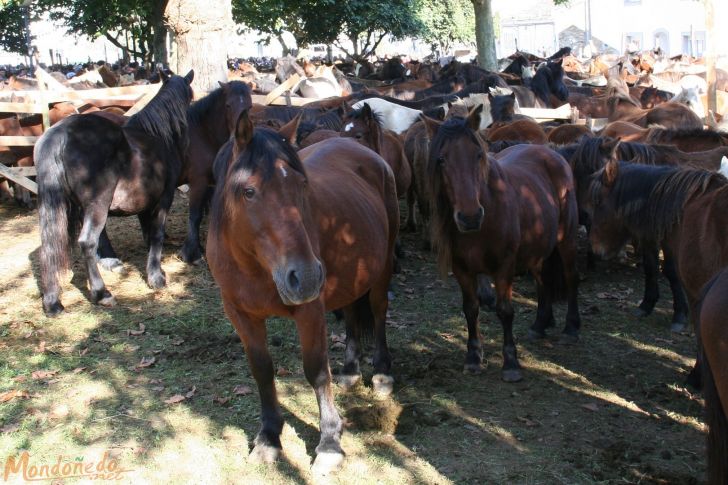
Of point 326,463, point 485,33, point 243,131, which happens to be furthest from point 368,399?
point 485,33

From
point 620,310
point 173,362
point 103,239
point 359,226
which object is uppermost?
point 359,226

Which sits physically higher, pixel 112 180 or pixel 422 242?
pixel 112 180

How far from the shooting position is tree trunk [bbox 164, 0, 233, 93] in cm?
1134

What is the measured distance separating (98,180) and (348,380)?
137 inches

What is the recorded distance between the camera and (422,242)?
948 centimetres

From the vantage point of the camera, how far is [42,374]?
5.49 metres

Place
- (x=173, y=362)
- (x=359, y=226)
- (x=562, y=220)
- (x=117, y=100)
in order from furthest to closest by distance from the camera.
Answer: (x=117, y=100) < (x=562, y=220) < (x=173, y=362) < (x=359, y=226)

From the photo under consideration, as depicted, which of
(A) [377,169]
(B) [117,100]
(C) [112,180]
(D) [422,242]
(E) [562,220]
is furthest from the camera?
(B) [117,100]

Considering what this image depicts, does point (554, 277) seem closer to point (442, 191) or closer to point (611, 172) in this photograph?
point (611, 172)

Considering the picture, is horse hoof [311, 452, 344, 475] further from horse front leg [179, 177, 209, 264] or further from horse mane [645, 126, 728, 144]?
horse mane [645, 126, 728, 144]

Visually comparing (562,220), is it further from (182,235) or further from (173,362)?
(182,235)

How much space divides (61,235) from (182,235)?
117 inches

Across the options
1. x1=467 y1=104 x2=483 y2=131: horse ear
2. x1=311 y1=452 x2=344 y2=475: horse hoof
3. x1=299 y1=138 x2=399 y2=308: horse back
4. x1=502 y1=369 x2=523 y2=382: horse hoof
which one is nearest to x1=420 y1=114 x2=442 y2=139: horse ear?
x1=467 y1=104 x2=483 y2=131: horse ear

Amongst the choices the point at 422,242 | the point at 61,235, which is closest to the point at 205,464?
the point at 61,235
